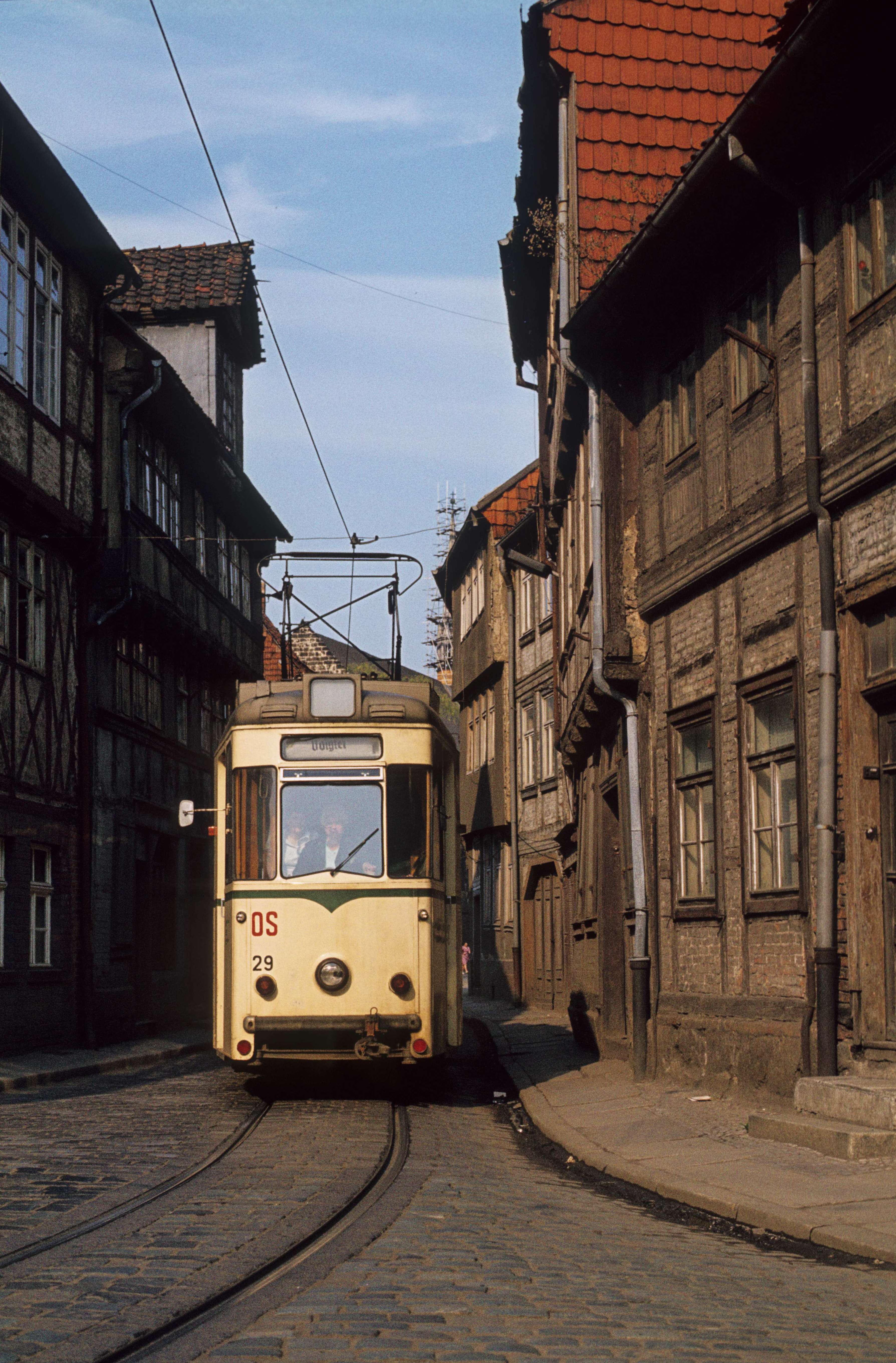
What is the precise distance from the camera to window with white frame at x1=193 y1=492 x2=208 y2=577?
29.7 meters

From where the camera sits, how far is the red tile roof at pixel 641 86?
18516 millimetres

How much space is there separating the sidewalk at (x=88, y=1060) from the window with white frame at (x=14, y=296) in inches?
305

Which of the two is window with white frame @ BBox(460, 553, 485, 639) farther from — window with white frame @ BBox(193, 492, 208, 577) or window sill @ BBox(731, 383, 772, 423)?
window sill @ BBox(731, 383, 772, 423)

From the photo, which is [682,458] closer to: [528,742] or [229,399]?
[229,399]

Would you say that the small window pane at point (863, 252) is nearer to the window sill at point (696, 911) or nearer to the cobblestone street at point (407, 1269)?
the window sill at point (696, 911)

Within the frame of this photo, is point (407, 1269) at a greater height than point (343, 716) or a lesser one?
lesser

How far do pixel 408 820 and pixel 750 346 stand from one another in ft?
15.3

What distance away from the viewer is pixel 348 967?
13.3 meters

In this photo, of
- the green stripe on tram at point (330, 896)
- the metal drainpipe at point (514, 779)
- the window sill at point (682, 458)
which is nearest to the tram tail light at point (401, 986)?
the green stripe on tram at point (330, 896)

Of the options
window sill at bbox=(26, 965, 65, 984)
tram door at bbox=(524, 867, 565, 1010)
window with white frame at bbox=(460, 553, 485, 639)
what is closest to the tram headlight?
window sill at bbox=(26, 965, 65, 984)

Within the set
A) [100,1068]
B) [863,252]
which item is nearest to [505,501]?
[100,1068]

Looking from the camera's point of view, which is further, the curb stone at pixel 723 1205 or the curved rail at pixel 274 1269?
the curb stone at pixel 723 1205

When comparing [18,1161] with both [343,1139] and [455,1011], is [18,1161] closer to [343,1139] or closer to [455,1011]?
[343,1139]

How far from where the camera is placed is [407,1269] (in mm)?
6676
